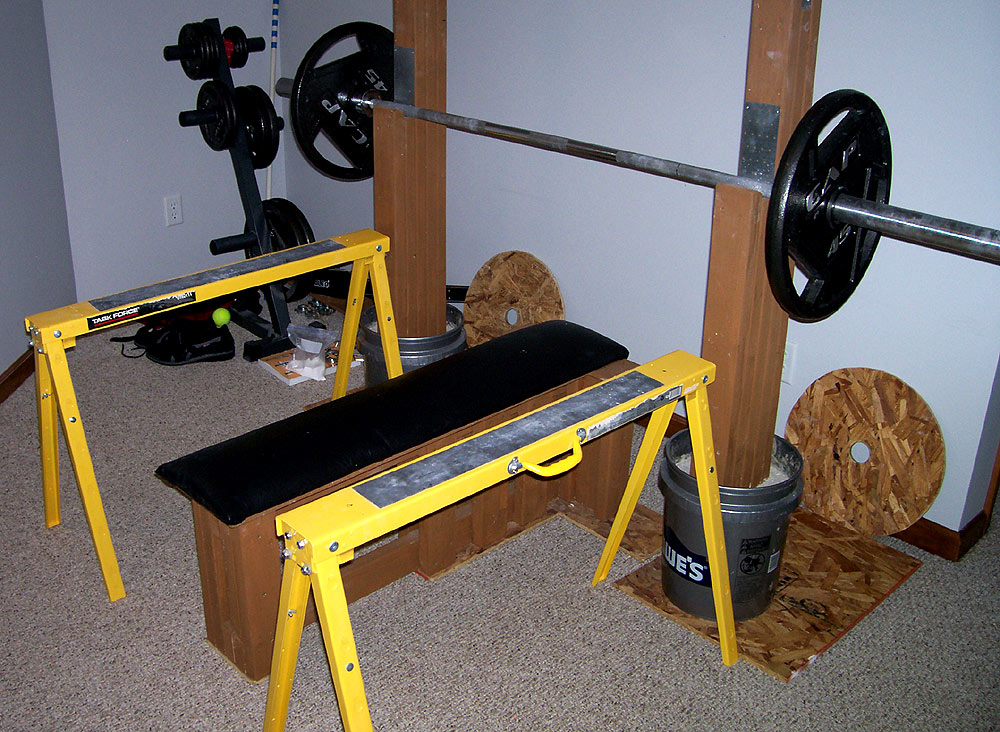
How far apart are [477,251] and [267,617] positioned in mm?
1905

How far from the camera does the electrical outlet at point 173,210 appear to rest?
4207 millimetres

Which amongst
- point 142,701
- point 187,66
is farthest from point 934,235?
point 187,66

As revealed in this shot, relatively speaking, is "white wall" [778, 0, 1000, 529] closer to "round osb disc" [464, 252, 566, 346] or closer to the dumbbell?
"round osb disc" [464, 252, 566, 346]

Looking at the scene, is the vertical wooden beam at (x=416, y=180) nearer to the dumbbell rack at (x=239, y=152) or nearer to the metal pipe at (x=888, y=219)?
the metal pipe at (x=888, y=219)

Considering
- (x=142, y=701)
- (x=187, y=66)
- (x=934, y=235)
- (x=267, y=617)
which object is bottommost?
(x=142, y=701)

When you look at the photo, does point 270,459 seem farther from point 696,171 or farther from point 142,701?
point 696,171

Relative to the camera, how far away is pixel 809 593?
2566mm

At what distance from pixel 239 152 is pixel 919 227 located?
2588 mm

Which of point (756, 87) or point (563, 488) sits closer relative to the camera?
point (756, 87)

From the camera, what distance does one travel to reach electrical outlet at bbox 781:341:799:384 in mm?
2961

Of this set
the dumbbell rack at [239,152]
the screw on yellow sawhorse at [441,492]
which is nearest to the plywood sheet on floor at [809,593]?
the screw on yellow sawhorse at [441,492]

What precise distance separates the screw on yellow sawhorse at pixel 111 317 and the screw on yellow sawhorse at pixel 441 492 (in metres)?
0.84

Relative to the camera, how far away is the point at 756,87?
202 cm

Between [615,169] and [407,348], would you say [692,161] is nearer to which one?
[615,169]
